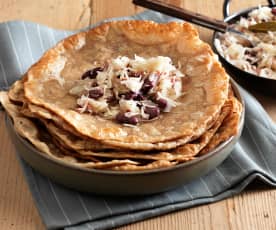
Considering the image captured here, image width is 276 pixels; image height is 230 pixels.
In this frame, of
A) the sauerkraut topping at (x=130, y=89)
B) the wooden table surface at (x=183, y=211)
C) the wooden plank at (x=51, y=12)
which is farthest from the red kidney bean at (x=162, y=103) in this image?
the wooden plank at (x=51, y=12)

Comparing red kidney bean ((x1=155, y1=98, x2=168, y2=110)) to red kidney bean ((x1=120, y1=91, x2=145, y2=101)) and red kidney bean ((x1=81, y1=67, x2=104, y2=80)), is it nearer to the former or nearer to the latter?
red kidney bean ((x1=120, y1=91, x2=145, y2=101))

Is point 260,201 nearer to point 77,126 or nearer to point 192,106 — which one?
point 192,106

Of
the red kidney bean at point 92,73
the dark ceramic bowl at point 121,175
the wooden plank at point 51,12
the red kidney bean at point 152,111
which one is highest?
the red kidney bean at point 92,73

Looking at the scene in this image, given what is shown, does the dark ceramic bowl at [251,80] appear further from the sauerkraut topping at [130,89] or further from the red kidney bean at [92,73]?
the red kidney bean at [92,73]

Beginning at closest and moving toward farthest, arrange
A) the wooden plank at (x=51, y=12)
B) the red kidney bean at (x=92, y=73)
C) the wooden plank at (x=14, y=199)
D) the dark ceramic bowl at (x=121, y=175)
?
the dark ceramic bowl at (x=121, y=175) < the wooden plank at (x=14, y=199) < the red kidney bean at (x=92, y=73) < the wooden plank at (x=51, y=12)

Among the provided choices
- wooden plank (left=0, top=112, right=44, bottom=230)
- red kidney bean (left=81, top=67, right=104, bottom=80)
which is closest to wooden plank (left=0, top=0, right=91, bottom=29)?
red kidney bean (left=81, top=67, right=104, bottom=80)

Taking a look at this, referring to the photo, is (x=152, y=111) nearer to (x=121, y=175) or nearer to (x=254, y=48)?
(x=121, y=175)

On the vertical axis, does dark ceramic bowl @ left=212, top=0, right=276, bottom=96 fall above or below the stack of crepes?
below
